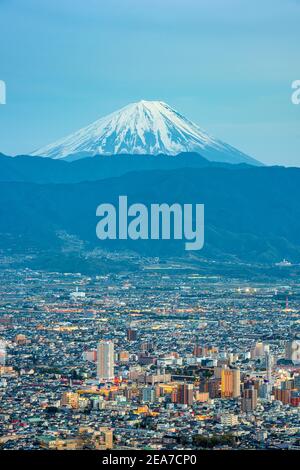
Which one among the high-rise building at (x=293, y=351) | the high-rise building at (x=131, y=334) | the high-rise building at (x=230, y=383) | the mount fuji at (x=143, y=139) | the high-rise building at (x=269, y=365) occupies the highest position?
the mount fuji at (x=143, y=139)

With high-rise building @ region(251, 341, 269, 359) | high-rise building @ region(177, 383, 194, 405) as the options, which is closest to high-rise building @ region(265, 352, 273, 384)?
high-rise building @ region(251, 341, 269, 359)

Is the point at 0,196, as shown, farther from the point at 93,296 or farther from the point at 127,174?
the point at 93,296

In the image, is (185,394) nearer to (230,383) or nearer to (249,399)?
(249,399)

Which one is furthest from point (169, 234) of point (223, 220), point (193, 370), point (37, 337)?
point (193, 370)

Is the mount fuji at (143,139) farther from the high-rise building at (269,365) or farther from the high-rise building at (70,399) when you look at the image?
the high-rise building at (70,399)
